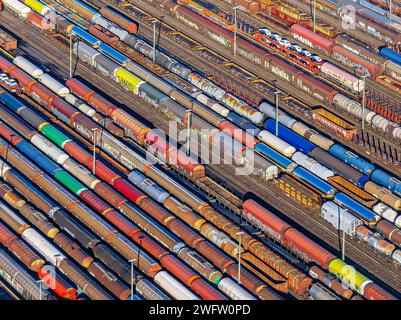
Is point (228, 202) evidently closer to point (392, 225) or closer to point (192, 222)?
point (192, 222)

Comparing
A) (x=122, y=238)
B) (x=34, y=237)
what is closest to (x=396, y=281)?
(x=122, y=238)

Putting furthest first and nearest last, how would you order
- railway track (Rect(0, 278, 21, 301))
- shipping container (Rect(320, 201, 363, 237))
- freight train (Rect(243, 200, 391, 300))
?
shipping container (Rect(320, 201, 363, 237))
freight train (Rect(243, 200, 391, 300))
railway track (Rect(0, 278, 21, 301))

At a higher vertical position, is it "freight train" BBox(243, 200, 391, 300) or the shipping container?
the shipping container

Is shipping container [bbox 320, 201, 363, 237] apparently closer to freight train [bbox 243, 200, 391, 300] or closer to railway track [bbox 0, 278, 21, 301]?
freight train [bbox 243, 200, 391, 300]

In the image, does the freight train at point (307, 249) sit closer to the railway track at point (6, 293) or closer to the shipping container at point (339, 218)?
the shipping container at point (339, 218)

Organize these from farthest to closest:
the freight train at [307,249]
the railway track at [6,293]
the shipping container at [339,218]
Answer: the shipping container at [339,218] < the freight train at [307,249] < the railway track at [6,293]

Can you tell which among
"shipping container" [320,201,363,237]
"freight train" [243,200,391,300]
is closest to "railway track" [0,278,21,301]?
"freight train" [243,200,391,300]

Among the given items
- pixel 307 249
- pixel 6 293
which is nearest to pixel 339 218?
pixel 307 249

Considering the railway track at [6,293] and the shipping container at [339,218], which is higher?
the shipping container at [339,218]

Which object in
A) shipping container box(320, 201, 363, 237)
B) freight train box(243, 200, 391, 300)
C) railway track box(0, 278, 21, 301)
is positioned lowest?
railway track box(0, 278, 21, 301)

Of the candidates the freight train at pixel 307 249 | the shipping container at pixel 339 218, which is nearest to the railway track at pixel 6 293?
the freight train at pixel 307 249

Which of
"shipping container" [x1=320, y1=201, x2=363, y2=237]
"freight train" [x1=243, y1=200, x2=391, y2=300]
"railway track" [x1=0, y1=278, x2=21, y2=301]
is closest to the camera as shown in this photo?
"railway track" [x1=0, y1=278, x2=21, y2=301]
